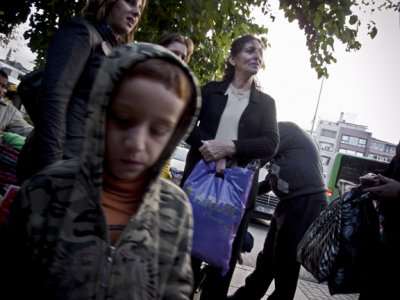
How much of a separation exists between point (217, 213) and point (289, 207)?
5.06ft

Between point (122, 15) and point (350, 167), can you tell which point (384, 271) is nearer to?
point (122, 15)

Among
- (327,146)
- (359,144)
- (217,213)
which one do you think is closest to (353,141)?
(359,144)

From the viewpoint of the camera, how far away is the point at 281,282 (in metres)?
2.97

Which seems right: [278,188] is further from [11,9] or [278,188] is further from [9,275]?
[11,9]

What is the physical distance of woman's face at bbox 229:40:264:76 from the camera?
2.30 meters

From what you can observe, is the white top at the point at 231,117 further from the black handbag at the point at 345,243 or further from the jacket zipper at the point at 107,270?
the jacket zipper at the point at 107,270

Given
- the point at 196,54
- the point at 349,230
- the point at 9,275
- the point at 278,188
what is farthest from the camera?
the point at 196,54

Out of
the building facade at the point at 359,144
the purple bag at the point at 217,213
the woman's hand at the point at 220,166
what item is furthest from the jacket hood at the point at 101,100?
the building facade at the point at 359,144

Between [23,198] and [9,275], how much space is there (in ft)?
0.79

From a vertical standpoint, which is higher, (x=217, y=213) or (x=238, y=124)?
(x=238, y=124)

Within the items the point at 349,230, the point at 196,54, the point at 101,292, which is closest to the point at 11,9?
the point at 196,54

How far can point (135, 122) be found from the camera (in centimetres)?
96

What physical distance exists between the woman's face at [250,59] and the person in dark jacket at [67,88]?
3.57ft

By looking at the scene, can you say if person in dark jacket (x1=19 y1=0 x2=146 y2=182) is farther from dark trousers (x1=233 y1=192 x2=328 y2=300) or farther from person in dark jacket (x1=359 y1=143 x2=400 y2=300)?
dark trousers (x1=233 y1=192 x2=328 y2=300)
